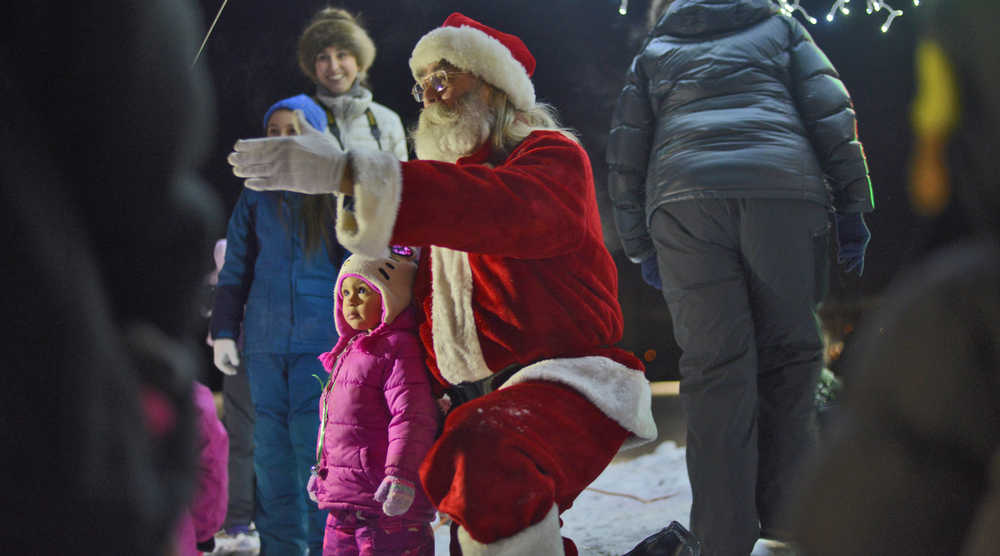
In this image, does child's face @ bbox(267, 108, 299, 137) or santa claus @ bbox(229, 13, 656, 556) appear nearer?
santa claus @ bbox(229, 13, 656, 556)

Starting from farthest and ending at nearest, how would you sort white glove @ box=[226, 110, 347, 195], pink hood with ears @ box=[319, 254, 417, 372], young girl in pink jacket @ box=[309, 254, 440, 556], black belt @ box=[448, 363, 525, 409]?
pink hood with ears @ box=[319, 254, 417, 372]
young girl in pink jacket @ box=[309, 254, 440, 556]
black belt @ box=[448, 363, 525, 409]
white glove @ box=[226, 110, 347, 195]

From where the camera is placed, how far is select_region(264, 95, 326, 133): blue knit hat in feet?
9.30

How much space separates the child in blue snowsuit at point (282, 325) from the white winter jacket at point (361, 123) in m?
0.09

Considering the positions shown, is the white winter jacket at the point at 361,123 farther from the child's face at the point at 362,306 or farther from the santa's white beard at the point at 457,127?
the santa's white beard at the point at 457,127

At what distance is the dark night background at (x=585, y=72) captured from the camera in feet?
11.5

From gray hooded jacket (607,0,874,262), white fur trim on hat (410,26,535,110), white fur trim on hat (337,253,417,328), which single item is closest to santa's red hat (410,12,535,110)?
white fur trim on hat (410,26,535,110)

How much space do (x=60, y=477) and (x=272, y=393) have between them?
2.19 meters

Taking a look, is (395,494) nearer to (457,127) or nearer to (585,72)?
(457,127)

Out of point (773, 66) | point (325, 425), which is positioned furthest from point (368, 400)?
point (773, 66)

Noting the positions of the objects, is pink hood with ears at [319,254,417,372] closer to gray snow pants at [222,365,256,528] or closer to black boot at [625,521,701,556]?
black boot at [625,521,701,556]

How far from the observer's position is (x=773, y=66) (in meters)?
2.44

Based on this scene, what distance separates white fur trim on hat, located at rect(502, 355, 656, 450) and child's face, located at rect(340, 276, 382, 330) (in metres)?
0.72

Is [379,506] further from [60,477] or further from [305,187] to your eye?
[60,477]

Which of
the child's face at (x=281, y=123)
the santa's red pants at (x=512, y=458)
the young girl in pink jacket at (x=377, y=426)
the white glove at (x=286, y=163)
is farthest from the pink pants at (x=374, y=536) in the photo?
the child's face at (x=281, y=123)
